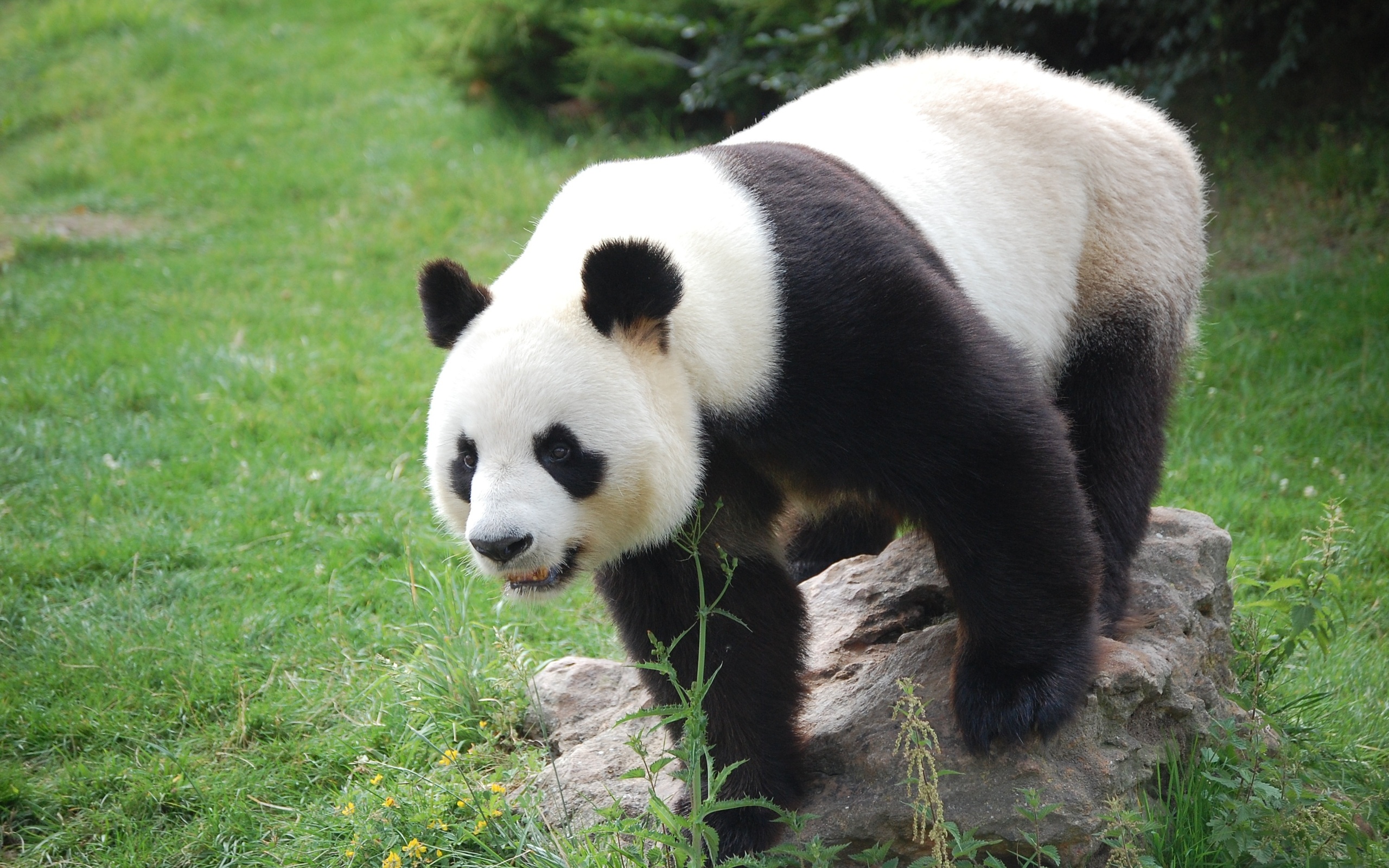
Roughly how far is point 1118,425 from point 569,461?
6.25ft

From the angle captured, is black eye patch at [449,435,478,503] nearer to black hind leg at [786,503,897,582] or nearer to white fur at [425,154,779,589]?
white fur at [425,154,779,589]

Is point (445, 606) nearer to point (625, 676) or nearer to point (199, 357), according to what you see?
point (625, 676)

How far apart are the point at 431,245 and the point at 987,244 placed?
6415mm

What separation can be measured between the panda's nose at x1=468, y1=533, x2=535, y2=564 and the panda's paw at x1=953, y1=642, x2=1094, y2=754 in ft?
4.41

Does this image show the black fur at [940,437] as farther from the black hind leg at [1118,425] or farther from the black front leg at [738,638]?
the black hind leg at [1118,425]

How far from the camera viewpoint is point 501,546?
2738 millimetres

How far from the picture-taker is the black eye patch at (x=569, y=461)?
2.83 metres

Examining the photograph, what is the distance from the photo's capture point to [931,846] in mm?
3115

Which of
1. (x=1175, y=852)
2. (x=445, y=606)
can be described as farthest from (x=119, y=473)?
(x=1175, y=852)

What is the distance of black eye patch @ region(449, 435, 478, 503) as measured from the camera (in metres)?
2.94

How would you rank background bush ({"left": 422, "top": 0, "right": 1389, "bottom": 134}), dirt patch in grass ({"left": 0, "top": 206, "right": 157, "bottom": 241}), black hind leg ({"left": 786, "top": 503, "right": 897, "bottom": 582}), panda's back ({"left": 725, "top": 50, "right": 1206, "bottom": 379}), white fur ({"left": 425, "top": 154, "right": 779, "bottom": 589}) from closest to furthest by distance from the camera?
white fur ({"left": 425, "top": 154, "right": 779, "bottom": 589}) < panda's back ({"left": 725, "top": 50, "right": 1206, "bottom": 379}) < black hind leg ({"left": 786, "top": 503, "right": 897, "bottom": 582}) < background bush ({"left": 422, "top": 0, "right": 1389, "bottom": 134}) < dirt patch in grass ({"left": 0, "top": 206, "right": 157, "bottom": 241})

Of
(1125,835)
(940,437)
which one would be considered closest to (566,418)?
(940,437)

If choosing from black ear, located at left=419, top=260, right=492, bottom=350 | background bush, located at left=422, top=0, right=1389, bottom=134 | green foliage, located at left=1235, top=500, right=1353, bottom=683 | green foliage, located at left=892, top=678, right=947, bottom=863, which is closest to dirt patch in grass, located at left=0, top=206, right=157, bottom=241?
background bush, located at left=422, top=0, right=1389, bottom=134

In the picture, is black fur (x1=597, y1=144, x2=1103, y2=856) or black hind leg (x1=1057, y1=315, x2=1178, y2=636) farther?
black hind leg (x1=1057, y1=315, x2=1178, y2=636)
